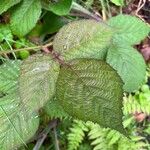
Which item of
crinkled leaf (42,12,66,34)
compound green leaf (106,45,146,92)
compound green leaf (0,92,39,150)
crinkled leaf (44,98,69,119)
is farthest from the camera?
crinkled leaf (42,12,66,34)

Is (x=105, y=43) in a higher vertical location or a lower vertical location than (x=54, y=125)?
higher

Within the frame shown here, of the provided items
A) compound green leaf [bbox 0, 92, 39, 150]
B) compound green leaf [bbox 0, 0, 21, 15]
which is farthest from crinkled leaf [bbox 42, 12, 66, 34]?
compound green leaf [bbox 0, 92, 39, 150]

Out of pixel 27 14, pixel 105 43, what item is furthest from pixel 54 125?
pixel 105 43

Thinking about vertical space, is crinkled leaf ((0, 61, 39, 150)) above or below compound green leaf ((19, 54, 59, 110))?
below

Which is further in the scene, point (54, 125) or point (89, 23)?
point (54, 125)

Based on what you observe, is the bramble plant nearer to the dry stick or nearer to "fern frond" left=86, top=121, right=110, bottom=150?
the dry stick

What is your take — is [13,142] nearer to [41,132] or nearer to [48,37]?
[41,132]
